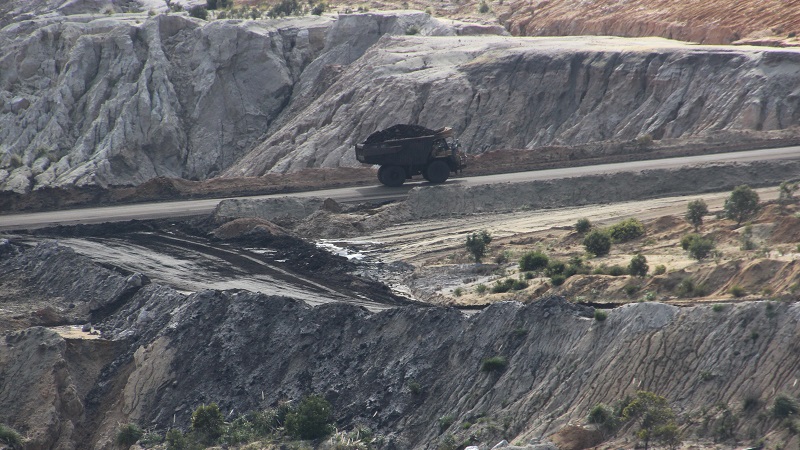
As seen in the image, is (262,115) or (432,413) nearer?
(432,413)

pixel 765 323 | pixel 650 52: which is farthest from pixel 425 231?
pixel 650 52

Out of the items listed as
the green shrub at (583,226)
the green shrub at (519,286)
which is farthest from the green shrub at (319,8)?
the green shrub at (519,286)

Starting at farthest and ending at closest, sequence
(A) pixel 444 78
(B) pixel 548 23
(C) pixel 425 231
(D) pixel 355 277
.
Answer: (B) pixel 548 23
(A) pixel 444 78
(C) pixel 425 231
(D) pixel 355 277

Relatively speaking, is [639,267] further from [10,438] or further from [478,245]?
[10,438]

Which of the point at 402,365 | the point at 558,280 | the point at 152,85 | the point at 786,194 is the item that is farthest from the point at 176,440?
the point at 152,85

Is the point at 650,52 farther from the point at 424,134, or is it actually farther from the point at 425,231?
the point at 425,231

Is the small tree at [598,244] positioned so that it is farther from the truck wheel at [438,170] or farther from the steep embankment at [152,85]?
the steep embankment at [152,85]
